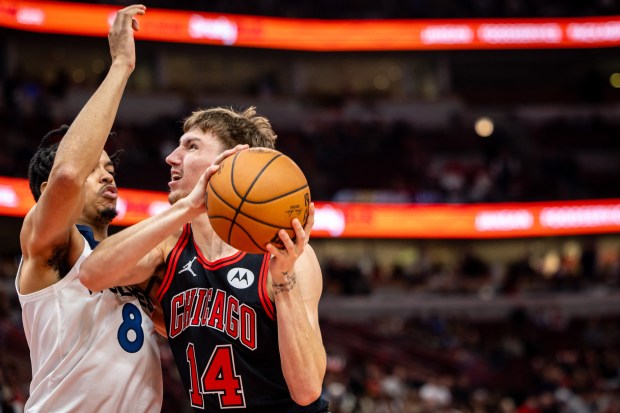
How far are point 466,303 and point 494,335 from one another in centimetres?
119

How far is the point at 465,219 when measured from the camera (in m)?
21.6

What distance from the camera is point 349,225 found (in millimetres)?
20672

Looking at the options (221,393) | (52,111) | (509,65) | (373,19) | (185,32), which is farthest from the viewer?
(509,65)

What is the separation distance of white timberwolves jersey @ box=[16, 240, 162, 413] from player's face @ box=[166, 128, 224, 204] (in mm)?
510

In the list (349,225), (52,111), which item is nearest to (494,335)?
(349,225)

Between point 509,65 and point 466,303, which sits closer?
point 466,303

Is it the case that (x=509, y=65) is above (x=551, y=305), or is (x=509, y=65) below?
above

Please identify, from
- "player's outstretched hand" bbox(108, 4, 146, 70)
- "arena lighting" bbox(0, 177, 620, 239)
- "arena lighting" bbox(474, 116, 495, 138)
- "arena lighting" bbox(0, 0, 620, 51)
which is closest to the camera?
"player's outstretched hand" bbox(108, 4, 146, 70)

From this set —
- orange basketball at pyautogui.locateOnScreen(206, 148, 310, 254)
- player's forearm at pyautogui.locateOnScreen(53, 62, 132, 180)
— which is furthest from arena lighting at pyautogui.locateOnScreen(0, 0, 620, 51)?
orange basketball at pyautogui.locateOnScreen(206, 148, 310, 254)

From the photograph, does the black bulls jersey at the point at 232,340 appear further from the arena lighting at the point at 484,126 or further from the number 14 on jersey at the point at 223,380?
the arena lighting at the point at 484,126

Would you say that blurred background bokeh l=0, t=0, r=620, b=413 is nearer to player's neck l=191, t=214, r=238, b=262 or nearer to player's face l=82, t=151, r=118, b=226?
player's face l=82, t=151, r=118, b=226

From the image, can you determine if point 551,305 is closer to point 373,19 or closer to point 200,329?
point 373,19

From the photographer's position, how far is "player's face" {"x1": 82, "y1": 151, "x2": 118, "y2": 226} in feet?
13.2

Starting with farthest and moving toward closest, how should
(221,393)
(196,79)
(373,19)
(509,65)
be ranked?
(509,65) < (196,79) < (373,19) < (221,393)
